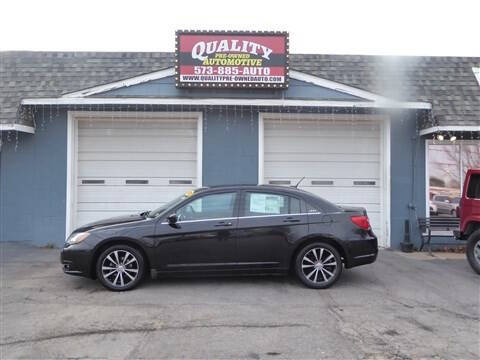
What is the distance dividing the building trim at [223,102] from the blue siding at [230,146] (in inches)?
24.5

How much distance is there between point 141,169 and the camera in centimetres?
1180

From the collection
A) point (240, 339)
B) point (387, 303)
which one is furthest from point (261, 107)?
point (240, 339)

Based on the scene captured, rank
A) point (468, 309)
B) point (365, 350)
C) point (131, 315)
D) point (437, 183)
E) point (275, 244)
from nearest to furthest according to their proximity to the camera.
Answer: point (365, 350), point (131, 315), point (468, 309), point (275, 244), point (437, 183)

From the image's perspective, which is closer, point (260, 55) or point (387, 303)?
point (387, 303)

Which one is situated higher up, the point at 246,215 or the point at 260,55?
the point at 260,55

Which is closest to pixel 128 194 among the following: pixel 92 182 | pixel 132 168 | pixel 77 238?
pixel 132 168

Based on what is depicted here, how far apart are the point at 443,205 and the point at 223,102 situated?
5736 mm

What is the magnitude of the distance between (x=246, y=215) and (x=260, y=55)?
4875 mm

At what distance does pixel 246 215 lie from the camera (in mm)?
7484

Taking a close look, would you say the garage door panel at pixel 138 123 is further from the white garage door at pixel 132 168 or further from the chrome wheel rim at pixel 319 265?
the chrome wheel rim at pixel 319 265

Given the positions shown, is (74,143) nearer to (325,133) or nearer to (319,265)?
(325,133)

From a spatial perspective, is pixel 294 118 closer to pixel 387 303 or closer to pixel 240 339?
pixel 387 303

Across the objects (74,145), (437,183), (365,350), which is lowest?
(365,350)

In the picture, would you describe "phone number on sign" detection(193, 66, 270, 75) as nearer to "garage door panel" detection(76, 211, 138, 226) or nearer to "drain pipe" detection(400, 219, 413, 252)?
"garage door panel" detection(76, 211, 138, 226)
